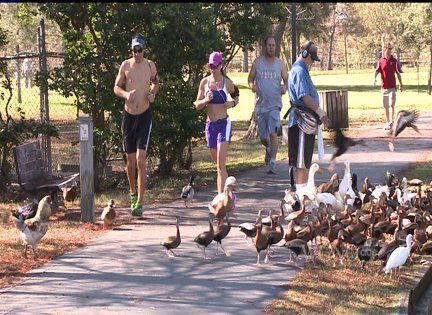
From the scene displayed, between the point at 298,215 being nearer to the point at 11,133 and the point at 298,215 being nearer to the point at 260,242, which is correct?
the point at 260,242

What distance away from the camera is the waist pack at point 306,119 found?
442 inches

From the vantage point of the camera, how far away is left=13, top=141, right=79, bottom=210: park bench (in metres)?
Result: 13.1

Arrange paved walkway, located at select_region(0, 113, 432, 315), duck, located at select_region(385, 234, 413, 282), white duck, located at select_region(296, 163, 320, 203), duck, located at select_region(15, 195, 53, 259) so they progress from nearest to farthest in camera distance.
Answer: paved walkway, located at select_region(0, 113, 432, 315) < duck, located at select_region(385, 234, 413, 282) < duck, located at select_region(15, 195, 53, 259) < white duck, located at select_region(296, 163, 320, 203)

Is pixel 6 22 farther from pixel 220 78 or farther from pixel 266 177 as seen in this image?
pixel 220 78

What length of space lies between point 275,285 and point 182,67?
703 cm

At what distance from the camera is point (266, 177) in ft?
48.8

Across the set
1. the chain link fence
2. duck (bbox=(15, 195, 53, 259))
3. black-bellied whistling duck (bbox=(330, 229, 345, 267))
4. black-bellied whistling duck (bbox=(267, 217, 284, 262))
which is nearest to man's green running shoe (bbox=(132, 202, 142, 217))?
duck (bbox=(15, 195, 53, 259))

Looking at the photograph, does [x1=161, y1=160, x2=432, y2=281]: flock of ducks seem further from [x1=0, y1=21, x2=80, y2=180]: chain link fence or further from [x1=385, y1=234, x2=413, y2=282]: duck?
[x1=0, y1=21, x2=80, y2=180]: chain link fence

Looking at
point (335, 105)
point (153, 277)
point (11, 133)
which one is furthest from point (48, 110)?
point (335, 105)

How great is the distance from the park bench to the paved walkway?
200 centimetres

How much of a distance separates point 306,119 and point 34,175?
182 inches

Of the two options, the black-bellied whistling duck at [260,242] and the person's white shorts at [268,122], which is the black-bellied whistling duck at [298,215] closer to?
the black-bellied whistling duck at [260,242]

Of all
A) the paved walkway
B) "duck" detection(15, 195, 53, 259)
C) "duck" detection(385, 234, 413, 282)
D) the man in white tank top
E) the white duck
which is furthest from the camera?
the man in white tank top

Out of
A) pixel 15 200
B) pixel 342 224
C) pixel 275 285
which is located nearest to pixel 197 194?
pixel 15 200
